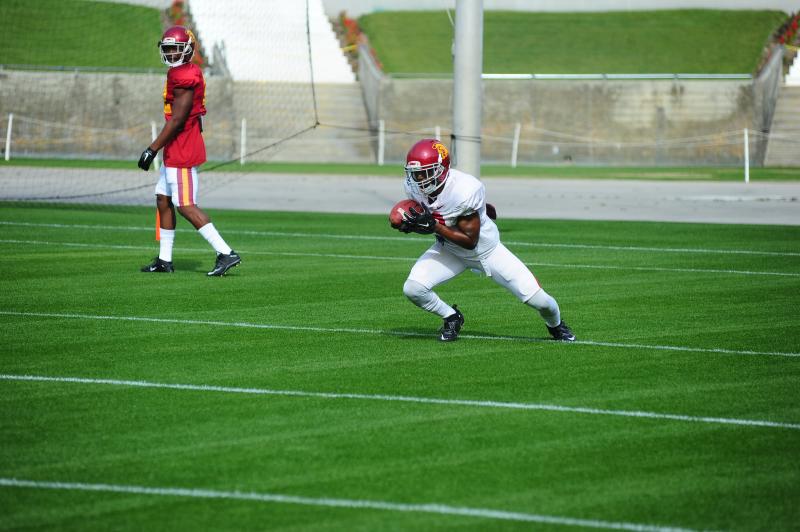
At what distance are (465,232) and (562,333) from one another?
1209mm

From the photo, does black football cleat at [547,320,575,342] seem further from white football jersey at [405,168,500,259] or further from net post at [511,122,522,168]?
net post at [511,122,522,168]

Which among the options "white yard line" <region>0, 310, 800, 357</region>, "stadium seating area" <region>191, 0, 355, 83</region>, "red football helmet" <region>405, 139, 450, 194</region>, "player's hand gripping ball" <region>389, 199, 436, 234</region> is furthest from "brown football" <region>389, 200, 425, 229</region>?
"stadium seating area" <region>191, 0, 355, 83</region>

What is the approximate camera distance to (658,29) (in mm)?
59219

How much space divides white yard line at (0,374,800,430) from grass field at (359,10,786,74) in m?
45.2

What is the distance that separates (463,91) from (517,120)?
26.6 metres

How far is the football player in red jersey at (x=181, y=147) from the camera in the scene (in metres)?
13.6

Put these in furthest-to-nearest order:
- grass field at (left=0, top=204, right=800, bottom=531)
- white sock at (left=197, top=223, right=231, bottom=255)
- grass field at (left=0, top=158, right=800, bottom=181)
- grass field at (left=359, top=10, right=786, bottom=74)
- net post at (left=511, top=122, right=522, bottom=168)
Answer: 1. grass field at (left=359, top=10, right=786, bottom=74)
2. net post at (left=511, top=122, right=522, bottom=168)
3. grass field at (left=0, top=158, right=800, bottom=181)
4. white sock at (left=197, top=223, right=231, bottom=255)
5. grass field at (left=0, top=204, right=800, bottom=531)

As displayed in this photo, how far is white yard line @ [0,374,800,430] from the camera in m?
7.16

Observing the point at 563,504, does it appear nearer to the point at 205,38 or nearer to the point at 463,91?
the point at 463,91

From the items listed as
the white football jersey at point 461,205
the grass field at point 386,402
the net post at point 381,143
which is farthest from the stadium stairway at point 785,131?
the white football jersey at point 461,205

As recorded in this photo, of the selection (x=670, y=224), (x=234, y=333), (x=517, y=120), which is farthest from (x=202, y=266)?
(x=517, y=120)

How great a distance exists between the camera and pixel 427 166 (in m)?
9.06

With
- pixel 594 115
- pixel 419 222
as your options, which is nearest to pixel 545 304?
pixel 419 222

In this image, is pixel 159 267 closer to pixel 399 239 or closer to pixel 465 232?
pixel 399 239
